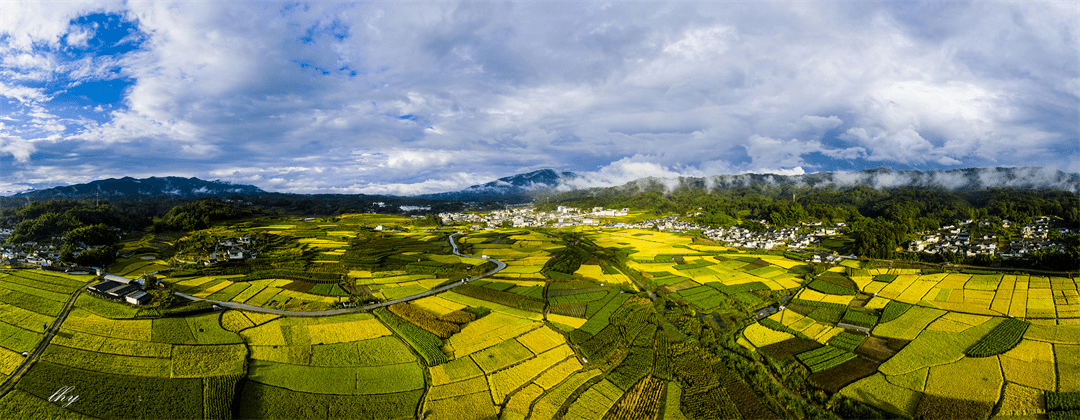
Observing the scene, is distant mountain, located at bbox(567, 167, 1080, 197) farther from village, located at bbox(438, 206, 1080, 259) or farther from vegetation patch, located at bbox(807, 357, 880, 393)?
vegetation patch, located at bbox(807, 357, 880, 393)

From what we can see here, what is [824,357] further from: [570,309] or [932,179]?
[932,179]

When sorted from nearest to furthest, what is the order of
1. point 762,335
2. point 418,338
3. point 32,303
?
point 418,338 < point 762,335 < point 32,303

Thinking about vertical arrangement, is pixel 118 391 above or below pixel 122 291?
below

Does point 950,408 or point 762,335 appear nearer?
point 950,408

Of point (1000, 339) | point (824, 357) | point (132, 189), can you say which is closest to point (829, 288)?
point (1000, 339)

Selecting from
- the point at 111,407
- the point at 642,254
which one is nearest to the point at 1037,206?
the point at 642,254

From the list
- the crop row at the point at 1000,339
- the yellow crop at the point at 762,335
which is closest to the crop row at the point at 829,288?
the crop row at the point at 1000,339

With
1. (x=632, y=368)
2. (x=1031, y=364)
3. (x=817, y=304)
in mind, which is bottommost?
(x=632, y=368)

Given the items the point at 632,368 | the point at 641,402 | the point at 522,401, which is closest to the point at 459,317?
the point at 522,401

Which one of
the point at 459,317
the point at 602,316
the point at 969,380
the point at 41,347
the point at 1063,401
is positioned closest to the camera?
the point at 1063,401

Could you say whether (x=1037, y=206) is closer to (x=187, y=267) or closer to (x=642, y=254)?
(x=642, y=254)
